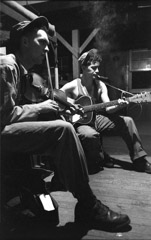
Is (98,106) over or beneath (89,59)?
beneath

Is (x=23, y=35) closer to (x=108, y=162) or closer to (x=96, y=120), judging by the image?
(x=96, y=120)

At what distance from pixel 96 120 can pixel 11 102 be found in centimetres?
138

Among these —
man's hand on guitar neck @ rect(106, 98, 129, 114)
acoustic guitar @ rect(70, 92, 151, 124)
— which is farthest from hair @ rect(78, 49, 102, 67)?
man's hand on guitar neck @ rect(106, 98, 129, 114)

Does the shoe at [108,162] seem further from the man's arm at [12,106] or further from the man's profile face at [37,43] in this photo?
the man's profile face at [37,43]

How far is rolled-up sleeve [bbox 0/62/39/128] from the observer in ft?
3.44

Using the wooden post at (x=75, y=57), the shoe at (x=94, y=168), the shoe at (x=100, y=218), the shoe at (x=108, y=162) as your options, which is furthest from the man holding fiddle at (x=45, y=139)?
the wooden post at (x=75, y=57)

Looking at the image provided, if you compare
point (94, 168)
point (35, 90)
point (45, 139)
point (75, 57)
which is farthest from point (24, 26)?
point (94, 168)

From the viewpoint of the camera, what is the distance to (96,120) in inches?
92.9

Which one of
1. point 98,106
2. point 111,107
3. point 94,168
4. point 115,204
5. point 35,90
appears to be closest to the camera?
point 35,90

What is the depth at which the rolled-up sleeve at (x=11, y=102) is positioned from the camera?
105 cm

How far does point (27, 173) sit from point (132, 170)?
1.16 meters

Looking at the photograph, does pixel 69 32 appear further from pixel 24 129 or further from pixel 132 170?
pixel 24 129

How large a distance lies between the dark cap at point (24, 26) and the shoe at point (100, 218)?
2.95 ft

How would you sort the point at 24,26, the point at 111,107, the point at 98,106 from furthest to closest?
1. the point at 111,107
2. the point at 98,106
3. the point at 24,26
